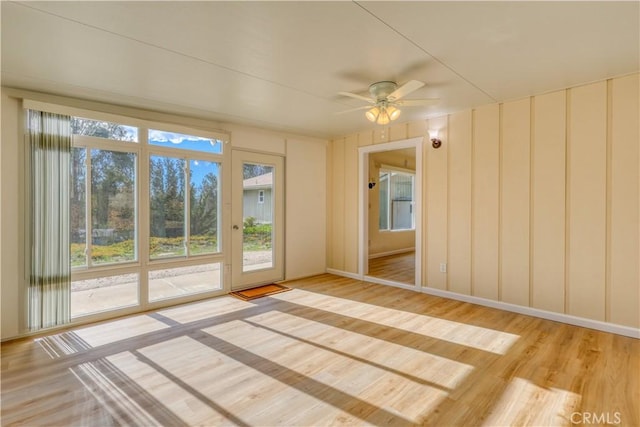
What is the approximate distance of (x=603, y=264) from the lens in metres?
3.14

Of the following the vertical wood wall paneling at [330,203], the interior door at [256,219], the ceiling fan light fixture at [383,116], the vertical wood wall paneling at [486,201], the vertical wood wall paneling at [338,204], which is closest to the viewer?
the ceiling fan light fixture at [383,116]

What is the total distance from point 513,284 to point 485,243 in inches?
22.3

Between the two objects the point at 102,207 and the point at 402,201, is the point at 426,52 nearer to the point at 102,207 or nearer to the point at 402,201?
the point at 102,207

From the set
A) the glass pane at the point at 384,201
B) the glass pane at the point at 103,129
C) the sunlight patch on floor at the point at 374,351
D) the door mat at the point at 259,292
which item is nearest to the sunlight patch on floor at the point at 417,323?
the door mat at the point at 259,292

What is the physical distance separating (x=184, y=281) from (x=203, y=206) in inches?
41.5

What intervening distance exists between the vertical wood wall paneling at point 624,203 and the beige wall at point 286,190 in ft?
13.1

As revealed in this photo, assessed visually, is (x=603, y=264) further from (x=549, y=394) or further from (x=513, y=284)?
(x=549, y=394)

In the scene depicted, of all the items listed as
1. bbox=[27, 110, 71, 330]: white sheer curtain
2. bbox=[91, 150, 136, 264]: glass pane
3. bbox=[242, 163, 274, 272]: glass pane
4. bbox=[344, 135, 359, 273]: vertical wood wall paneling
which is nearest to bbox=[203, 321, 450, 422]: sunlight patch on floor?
bbox=[91, 150, 136, 264]: glass pane

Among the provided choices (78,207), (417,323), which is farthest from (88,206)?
(417,323)

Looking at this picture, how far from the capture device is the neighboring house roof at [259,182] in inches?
190

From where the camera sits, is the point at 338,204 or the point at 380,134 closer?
the point at 380,134

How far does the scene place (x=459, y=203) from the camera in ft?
13.8

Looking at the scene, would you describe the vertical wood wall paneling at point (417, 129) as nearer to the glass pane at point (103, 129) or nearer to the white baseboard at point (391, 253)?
the white baseboard at point (391, 253)

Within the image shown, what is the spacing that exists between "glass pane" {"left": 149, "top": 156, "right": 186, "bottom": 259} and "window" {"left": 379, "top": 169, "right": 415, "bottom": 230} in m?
4.83
